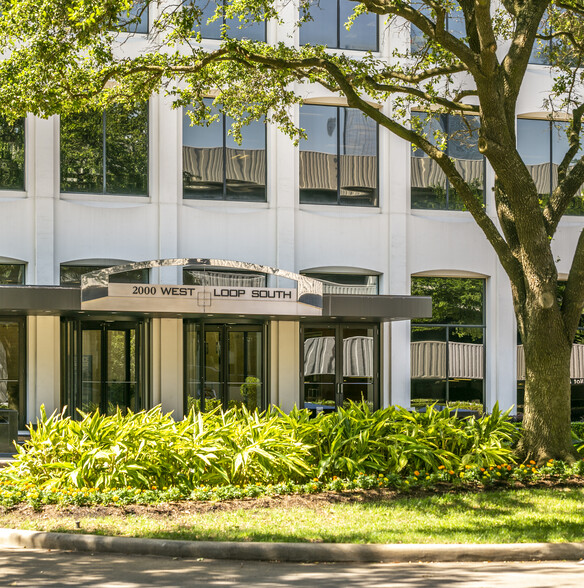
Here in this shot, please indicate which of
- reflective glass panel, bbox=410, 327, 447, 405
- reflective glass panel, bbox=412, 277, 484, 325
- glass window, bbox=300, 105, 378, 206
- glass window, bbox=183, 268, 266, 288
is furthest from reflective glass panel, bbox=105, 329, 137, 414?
reflective glass panel, bbox=412, 277, 484, 325

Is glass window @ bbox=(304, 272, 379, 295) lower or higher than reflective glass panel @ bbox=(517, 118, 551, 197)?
lower

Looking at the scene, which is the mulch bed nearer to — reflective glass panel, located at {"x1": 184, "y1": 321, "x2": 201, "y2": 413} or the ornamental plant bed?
the ornamental plant bed

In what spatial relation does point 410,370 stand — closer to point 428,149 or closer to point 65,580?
point 428,149

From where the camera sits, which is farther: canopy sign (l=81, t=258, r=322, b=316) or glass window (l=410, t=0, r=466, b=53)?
glass window (l=410, t=0, r=466, b=53)

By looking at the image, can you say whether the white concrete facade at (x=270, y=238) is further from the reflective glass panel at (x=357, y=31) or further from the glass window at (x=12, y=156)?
the reflective glass panel at (x=357, y=31)

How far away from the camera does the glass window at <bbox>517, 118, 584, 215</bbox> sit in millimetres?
22547

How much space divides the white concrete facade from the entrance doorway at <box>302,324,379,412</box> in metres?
0.27

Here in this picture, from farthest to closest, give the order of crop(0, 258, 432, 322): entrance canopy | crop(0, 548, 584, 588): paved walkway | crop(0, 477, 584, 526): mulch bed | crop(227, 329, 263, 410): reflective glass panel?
crop(227, 329, 263, 410): reflective glass panel
crop(0, 258, 432, 322): entrance canopy
crop(0, 477, 584, 526): mulch bed
crop(0, 548, 584, 588): paved walkway

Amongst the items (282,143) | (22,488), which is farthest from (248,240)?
(22,488)

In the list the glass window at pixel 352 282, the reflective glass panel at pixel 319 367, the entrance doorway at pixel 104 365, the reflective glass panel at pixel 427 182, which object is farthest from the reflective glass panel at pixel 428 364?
the entrance doorway at pixel 104 365

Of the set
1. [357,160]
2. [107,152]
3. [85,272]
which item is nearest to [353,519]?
[85,272]

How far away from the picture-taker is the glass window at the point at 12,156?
19.4 metres

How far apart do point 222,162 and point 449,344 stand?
7.31 metres

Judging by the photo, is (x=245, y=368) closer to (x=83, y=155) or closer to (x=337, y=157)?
(x=337, y=157)
